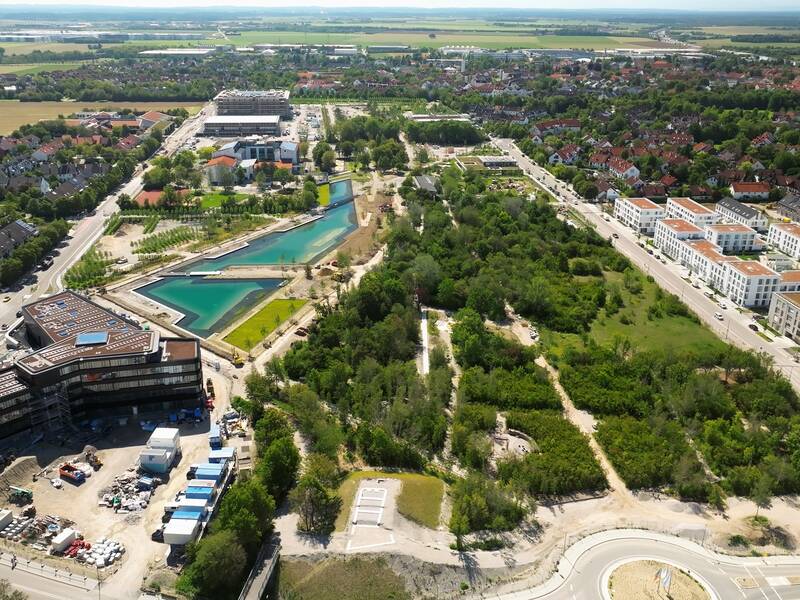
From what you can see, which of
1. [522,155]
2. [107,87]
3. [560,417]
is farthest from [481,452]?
[107,87]

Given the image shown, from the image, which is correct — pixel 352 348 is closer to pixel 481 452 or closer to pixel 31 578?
pixel 481 452

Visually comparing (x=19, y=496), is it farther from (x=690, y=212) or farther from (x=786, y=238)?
(x=786, y=238)

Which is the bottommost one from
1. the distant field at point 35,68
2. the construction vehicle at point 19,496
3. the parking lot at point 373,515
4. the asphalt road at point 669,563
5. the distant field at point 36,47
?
the asphalt road at point 669,563

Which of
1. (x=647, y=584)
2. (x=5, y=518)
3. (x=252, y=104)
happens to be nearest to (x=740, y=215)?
(x=647, y=584)

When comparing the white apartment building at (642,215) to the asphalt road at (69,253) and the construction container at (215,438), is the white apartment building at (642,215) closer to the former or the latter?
the construction container at (215,438)

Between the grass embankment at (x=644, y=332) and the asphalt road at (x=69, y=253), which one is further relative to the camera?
the asphalt road at (x=69, y=253)

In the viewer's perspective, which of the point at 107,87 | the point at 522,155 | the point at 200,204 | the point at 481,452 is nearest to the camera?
the point at 481,452

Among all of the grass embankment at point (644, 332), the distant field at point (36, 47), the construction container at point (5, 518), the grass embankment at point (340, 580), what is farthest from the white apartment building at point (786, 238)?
the distant field at point (36, 47)
